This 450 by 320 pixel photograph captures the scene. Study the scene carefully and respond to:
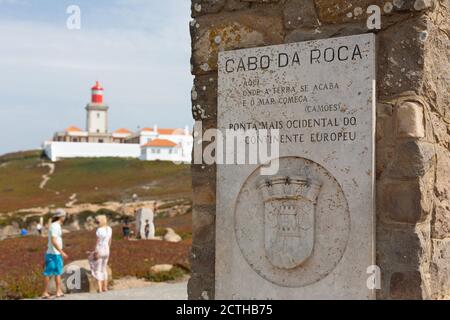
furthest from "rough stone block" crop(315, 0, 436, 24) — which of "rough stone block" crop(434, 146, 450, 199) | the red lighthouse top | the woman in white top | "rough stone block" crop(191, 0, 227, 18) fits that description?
the red lighthouse top

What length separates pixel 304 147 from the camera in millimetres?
3764

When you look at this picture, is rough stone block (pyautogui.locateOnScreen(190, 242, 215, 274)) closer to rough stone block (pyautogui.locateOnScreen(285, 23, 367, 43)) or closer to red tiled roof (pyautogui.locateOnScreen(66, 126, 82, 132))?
rough stone block (pyautogui.locateOnScreen(285, 23, 367, 43))

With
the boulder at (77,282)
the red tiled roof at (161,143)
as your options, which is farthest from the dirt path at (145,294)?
the red tiled roof at (161,143)

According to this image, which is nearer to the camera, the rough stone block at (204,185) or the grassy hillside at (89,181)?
the rough stone block at (204,185)

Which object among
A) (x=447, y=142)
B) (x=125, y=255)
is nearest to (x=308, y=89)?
(x=447, y=142)

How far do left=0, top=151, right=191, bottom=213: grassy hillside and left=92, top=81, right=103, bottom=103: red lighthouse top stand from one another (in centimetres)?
1471

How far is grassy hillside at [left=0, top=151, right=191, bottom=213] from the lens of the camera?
189ft

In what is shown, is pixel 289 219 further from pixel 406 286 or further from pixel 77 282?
pixel 77 282

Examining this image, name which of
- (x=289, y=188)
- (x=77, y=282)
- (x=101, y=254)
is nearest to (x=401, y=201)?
(x=289, y=188)

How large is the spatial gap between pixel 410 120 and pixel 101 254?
30.1 ft

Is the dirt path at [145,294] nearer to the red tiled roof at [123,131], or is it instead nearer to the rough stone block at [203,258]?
the rough stone block at [203,258]

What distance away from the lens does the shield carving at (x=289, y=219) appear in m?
3.70

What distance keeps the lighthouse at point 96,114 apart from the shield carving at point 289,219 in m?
101
